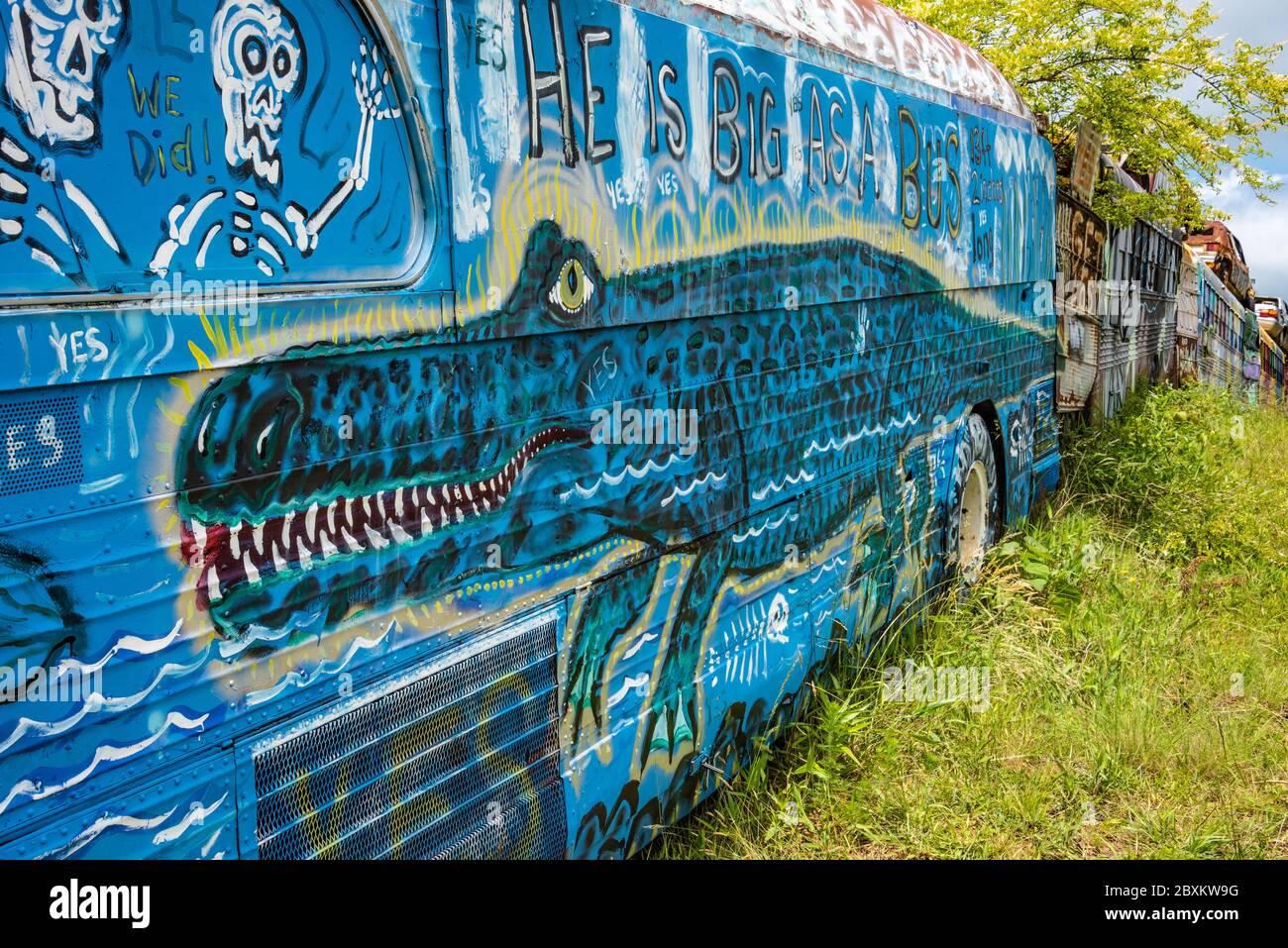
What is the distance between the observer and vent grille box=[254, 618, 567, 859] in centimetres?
222

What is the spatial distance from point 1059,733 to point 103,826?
11.9 feet

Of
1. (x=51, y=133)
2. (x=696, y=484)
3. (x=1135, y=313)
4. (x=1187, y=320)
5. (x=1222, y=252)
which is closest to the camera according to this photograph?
(x=51, y=133)

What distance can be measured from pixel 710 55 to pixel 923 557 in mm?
2724

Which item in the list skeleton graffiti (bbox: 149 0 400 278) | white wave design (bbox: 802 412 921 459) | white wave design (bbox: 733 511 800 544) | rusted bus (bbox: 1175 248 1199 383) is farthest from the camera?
rusted bus (bbox: 1175 248 1199 383)

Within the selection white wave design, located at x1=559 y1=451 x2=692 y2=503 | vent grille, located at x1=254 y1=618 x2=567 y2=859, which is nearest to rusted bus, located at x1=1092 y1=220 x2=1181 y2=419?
white wave design, located at x1=559 y1=451 x2=692 y2=503

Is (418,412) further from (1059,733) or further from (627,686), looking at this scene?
(1059,733)

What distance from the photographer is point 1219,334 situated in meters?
16.5

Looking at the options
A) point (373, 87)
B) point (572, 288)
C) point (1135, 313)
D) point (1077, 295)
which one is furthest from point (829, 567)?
point (1135, 313)

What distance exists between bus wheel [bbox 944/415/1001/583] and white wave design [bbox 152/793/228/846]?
4.26 m

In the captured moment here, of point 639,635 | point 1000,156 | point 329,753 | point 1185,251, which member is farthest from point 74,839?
point 1185,251

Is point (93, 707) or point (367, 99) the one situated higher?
point (367, 99)

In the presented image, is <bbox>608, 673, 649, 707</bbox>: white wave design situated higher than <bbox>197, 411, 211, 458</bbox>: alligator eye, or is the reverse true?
<bbox>197, 411, 211, 458</bbox>: alligator eye

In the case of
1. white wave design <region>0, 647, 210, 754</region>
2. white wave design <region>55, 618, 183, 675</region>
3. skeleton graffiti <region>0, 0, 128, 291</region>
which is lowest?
white wave design <region>0, 647, 210, 754</region>

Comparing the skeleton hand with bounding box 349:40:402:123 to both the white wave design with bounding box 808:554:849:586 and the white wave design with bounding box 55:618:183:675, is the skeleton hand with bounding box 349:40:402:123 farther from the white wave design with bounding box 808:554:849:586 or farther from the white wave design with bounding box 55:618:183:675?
the white wave design with bounding box 808:554:849:586
